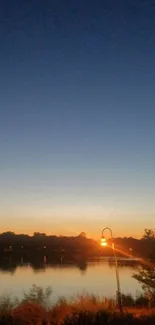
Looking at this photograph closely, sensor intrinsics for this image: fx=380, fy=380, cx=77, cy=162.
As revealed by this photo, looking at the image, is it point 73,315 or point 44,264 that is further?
point 44,264

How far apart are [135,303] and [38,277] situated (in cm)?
5362

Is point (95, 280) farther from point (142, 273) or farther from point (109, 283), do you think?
point (142, 273)

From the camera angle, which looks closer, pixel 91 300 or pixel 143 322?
pixel 143 322

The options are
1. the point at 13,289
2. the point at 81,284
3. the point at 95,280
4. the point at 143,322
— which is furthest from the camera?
the point at 95,280

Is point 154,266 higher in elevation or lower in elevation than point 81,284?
higher

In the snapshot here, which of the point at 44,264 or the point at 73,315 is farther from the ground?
the point at 73,315

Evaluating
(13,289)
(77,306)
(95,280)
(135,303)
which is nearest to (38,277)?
(95,280)

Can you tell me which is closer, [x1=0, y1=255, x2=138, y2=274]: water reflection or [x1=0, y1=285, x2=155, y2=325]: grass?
[x1=0, y1=285, x2=155, y2=325]: grass

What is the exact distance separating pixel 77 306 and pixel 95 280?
56714 mm

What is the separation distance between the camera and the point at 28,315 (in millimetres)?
17766

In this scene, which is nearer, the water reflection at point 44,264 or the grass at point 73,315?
the grass at point 73,315

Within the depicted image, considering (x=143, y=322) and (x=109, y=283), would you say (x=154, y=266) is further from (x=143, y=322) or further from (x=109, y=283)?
(x=109, y=283)

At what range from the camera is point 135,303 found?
28.4 m

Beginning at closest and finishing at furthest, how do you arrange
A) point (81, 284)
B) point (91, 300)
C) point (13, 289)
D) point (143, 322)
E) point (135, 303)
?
point (143, 322), point (91, 300), point (135, 303), point (13, 289), point (81, 284)
